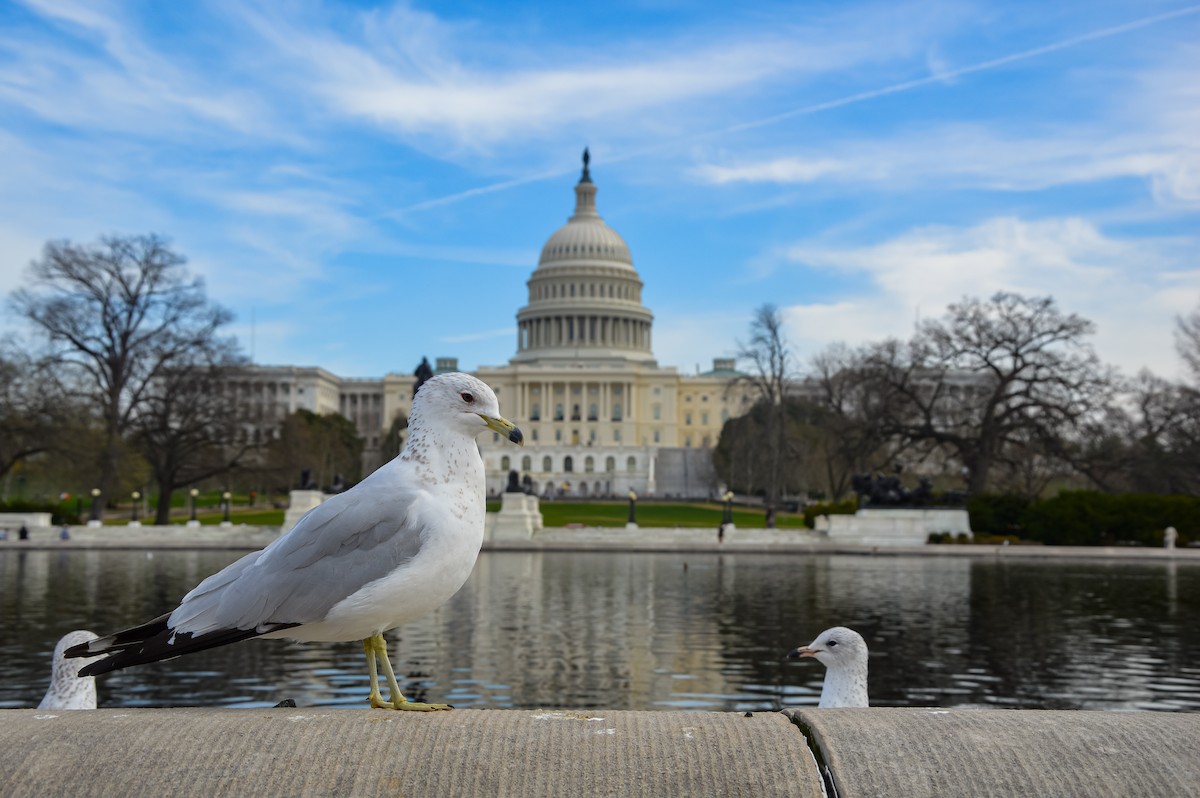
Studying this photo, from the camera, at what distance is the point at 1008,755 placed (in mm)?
2396

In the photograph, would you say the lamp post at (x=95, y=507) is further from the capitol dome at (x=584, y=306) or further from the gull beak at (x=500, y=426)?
the capitol dome at (x=584, y=306)

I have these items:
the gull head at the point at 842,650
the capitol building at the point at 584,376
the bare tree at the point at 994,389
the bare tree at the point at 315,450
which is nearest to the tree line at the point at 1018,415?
the bare tree at the point at 994,389

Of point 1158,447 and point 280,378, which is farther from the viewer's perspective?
point 280,378

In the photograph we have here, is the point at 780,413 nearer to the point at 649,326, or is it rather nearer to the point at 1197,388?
the point at 1197,388

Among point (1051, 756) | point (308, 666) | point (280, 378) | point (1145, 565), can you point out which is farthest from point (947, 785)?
point (280, 378)

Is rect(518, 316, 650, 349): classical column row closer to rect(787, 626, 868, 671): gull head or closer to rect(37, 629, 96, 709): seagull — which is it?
rect(787, 626, 868, 671): gull head

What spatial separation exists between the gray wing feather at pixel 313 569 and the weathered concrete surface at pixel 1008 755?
54.0 inches

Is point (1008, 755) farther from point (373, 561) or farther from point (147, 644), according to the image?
point (147, 644)

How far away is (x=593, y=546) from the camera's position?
40.0m

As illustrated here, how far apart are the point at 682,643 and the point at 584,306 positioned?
12085 cm

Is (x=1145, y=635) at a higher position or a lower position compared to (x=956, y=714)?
lower

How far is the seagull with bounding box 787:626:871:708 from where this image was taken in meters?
5.51

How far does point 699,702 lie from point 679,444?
130m

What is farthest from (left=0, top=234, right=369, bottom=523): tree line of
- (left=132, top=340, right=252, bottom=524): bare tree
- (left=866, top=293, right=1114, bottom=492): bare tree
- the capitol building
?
the capitol building
